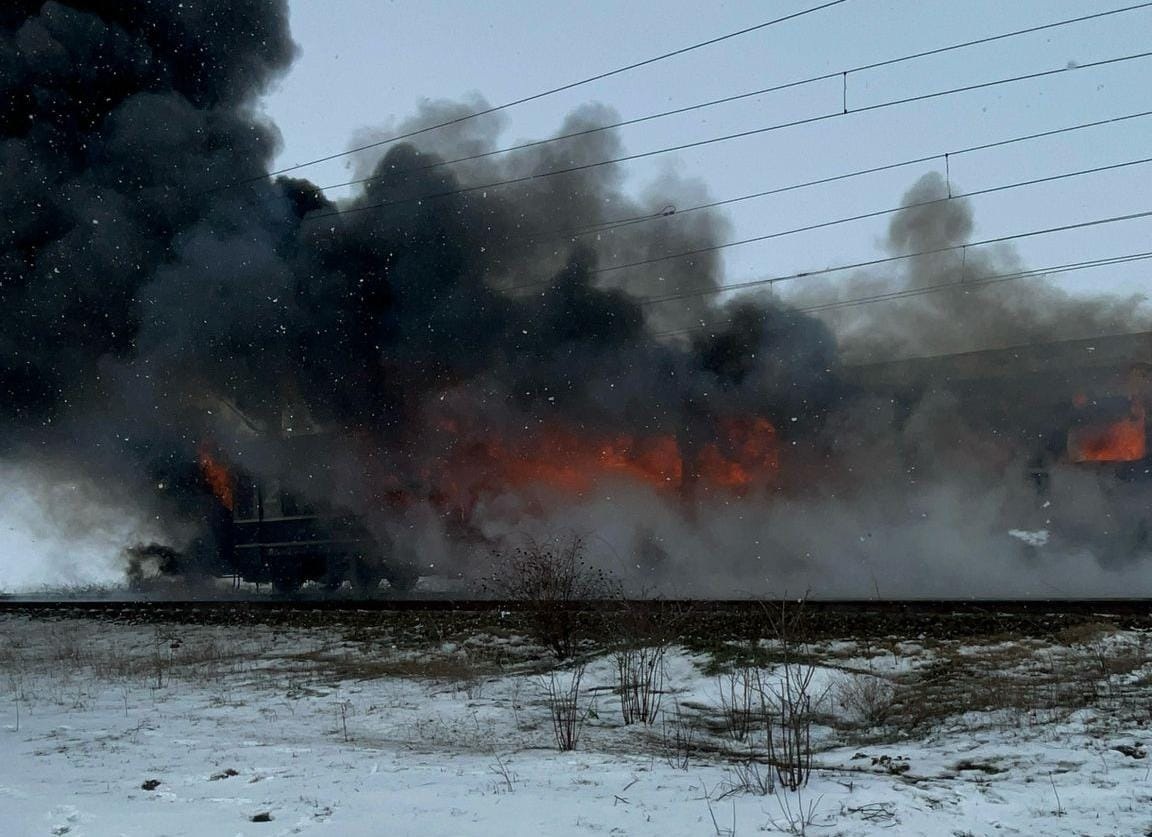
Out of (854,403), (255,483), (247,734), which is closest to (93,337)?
(255,483)

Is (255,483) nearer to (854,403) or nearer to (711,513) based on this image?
(711,513)

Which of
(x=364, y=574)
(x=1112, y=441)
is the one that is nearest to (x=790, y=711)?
(x=1112, y=441)

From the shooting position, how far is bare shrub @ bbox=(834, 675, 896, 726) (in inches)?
249

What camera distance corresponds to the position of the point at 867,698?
6547 mm

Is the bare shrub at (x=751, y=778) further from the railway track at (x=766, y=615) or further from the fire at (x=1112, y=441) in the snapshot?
the fire at (x=1112, y=441)

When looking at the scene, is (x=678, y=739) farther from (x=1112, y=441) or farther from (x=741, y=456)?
(x=741, y=456)

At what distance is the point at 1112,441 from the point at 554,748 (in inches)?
594

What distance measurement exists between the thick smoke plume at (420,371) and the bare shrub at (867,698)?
1014cm

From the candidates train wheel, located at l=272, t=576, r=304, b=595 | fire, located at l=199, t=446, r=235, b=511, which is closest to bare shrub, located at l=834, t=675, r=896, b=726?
train wheel, located at l=272, t=576, r=304, b=595

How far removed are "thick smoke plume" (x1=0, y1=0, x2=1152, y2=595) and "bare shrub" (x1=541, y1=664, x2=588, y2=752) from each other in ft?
31.5

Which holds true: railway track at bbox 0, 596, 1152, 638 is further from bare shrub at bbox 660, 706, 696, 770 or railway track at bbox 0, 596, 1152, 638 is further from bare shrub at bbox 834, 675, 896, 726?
bare shrub at bbox 660, 706, 696, 770

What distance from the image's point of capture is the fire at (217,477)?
975 inches

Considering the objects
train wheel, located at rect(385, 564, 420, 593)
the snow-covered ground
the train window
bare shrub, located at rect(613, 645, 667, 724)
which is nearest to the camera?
the snow-covered ground

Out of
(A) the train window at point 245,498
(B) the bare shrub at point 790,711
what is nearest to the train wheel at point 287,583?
(A) the train window at point 245,498
